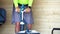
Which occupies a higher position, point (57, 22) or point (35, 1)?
point (35, 1)

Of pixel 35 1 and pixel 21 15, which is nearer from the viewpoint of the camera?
pixel 21 15

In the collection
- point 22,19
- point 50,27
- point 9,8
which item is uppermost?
point 9,8

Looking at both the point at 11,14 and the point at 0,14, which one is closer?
the point at 0,14

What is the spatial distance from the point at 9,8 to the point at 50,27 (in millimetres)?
1216

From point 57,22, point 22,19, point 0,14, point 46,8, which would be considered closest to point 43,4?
point 46,8

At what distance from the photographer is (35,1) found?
430 centimetres

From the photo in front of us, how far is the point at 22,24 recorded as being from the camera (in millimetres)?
3830

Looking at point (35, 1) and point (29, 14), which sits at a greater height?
point (35, 1)

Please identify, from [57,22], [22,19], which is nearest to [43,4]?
[57,22]

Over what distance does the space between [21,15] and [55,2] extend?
111 cm

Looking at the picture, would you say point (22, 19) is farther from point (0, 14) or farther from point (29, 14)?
point (0, 14)

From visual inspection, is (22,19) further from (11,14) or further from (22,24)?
(11,14)

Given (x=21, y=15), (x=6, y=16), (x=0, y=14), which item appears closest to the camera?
(x=21, y=15)

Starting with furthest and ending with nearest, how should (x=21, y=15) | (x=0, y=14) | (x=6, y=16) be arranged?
1. (x=6, y=16)
2. (x=0, y=14)
3. (x=21, y=15)
